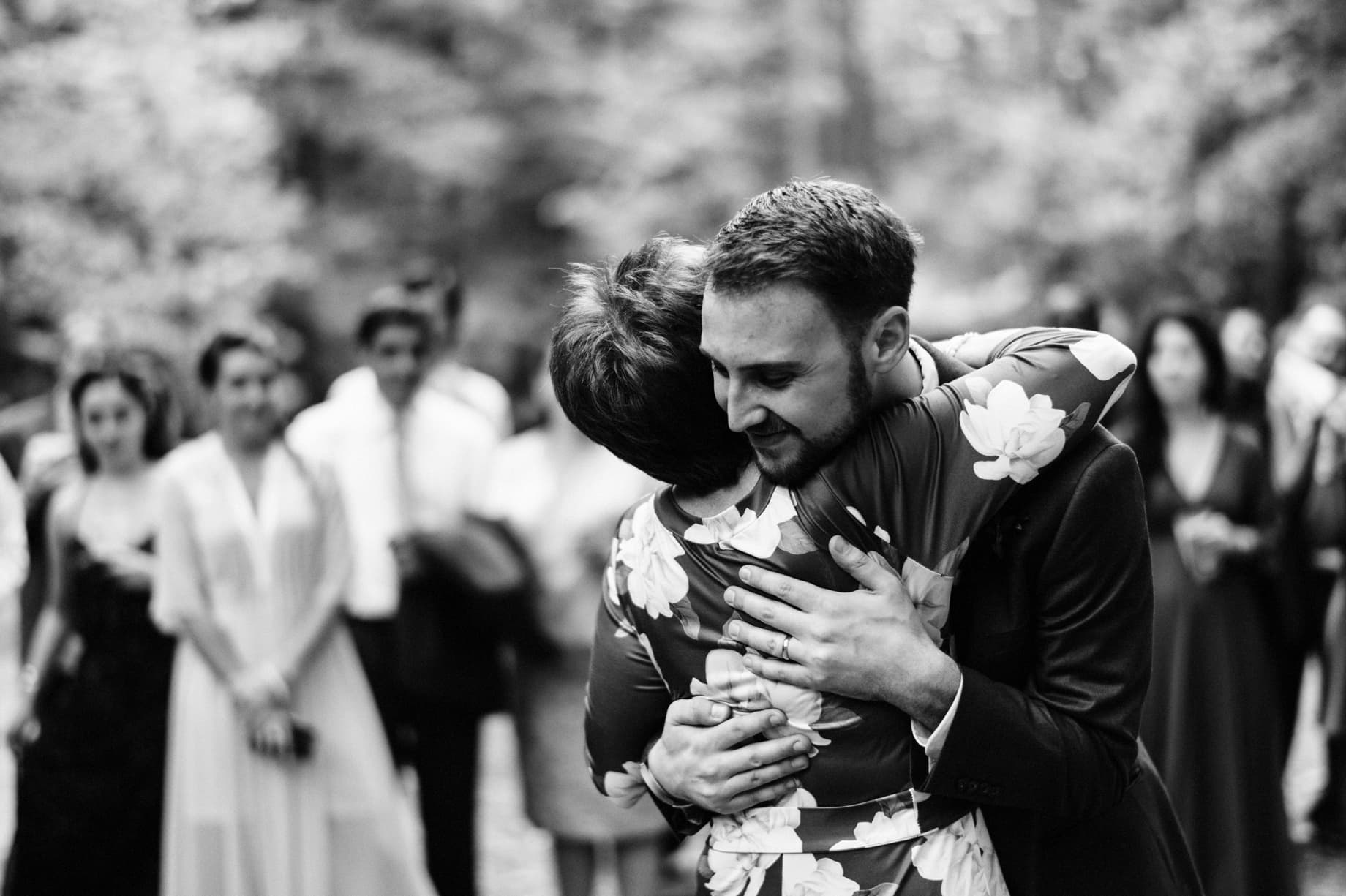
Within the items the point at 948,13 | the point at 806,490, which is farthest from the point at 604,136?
the point at 806,490

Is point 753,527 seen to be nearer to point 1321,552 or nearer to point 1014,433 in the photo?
point 1014,433

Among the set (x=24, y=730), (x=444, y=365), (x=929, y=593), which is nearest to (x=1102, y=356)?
(x=929, y=593)

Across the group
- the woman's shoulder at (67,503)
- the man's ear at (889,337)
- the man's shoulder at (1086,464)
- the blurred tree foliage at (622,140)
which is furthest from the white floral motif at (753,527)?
the blurred tree foliage at (622,140)

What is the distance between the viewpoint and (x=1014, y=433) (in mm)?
2008

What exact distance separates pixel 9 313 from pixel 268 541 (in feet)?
40.6

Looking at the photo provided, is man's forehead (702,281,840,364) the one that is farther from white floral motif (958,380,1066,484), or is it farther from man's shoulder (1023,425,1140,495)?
man's shoulder (1023,425,1140,495)

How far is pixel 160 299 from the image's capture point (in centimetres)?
1620

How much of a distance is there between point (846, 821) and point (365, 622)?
394cm

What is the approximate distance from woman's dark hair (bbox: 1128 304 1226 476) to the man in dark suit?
3.43 meters

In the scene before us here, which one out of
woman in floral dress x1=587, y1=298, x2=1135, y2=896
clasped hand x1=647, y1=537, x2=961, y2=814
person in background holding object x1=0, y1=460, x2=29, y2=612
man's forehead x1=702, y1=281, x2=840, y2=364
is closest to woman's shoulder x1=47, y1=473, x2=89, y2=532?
person in background holding object x1=0, y1=460, x2=29, y2=612

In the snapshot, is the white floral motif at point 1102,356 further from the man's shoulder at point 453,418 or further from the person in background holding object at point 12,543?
the person in background holding object at point 12,543

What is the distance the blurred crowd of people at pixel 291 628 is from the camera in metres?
4.68

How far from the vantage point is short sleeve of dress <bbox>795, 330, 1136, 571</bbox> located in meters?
2.00

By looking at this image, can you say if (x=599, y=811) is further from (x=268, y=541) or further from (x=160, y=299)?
(x=160, y=299)
